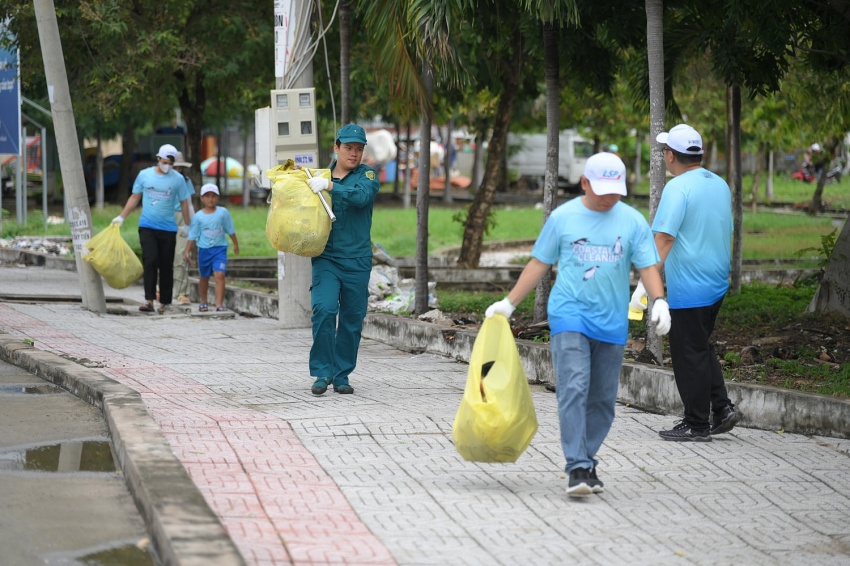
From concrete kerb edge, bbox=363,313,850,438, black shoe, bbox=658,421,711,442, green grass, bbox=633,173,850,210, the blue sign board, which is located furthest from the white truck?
black shoe, bbox=658,421,711,442

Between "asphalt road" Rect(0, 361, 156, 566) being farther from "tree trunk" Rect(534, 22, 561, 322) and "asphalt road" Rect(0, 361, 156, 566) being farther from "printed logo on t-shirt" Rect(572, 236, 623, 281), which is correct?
"tree trunk" Rect(534, 22, 561, 322)

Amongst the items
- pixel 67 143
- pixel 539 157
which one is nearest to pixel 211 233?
pixel 67 143

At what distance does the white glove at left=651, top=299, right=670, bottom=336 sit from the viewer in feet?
20.2

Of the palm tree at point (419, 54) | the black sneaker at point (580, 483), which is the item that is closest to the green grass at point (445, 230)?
the palm tree at point (419, 54)

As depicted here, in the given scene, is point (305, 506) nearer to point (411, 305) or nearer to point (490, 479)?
point (490, 479)

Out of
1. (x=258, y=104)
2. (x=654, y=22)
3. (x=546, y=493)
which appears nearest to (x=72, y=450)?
(x=546, y=493)

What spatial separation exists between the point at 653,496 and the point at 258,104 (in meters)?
15.1

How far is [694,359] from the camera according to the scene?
24.4 feet

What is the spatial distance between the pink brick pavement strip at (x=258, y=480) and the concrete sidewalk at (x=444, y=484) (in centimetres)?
1

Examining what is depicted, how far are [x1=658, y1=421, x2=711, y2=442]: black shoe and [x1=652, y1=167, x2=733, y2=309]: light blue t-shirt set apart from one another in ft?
2.41

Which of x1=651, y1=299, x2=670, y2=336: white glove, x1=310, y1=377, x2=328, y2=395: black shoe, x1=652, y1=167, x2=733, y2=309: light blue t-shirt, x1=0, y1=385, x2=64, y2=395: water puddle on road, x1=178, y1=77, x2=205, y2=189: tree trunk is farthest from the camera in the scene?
x1=178, y1=77, x2=205, y2=189: tree trunk

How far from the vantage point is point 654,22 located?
367 inches

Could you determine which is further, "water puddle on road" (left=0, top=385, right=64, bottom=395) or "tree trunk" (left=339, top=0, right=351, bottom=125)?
"tree trunk" (left=339, top=0, right=351, bottom=125)

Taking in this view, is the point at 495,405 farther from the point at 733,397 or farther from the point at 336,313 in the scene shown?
the point at 336,313
